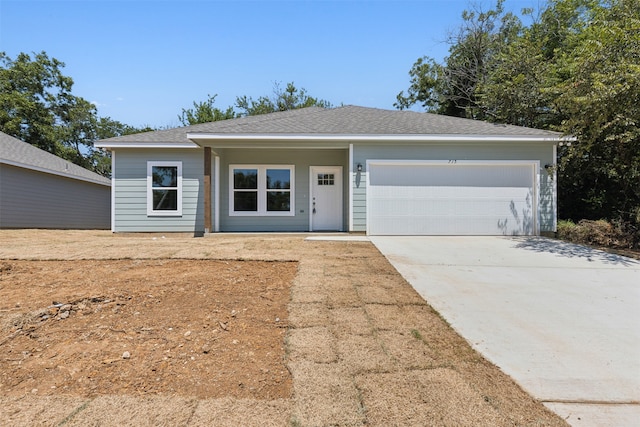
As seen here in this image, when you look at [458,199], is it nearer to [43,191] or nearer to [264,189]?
[264,189]

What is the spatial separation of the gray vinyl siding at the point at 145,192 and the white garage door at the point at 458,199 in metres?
5.66

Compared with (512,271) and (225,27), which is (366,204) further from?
(225,27)

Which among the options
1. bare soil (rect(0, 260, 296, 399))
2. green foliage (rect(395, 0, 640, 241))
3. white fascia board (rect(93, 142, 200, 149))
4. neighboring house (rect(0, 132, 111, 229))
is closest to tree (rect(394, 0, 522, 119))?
green foliage (rect(395, 0, 640, 241))

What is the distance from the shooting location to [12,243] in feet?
23.1

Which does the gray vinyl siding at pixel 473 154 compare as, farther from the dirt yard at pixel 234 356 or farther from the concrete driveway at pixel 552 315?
the dirt yard at pixel 234 356

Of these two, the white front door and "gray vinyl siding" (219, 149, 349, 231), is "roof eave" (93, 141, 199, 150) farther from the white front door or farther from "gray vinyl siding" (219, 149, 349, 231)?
the white front door

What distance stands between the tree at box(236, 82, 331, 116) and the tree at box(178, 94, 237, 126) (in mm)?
1394

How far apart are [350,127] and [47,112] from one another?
86.7 feet

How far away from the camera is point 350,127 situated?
922 cm

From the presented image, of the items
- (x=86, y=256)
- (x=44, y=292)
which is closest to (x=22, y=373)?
(x=44, y=292)

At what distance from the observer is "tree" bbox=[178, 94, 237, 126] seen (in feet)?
79.2

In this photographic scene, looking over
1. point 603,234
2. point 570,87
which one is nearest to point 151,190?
point 570,87

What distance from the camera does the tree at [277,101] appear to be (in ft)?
84.9

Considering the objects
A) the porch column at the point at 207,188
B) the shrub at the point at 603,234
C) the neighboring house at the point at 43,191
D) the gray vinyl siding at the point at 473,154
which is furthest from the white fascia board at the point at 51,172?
the shrub at the point at 603,234
